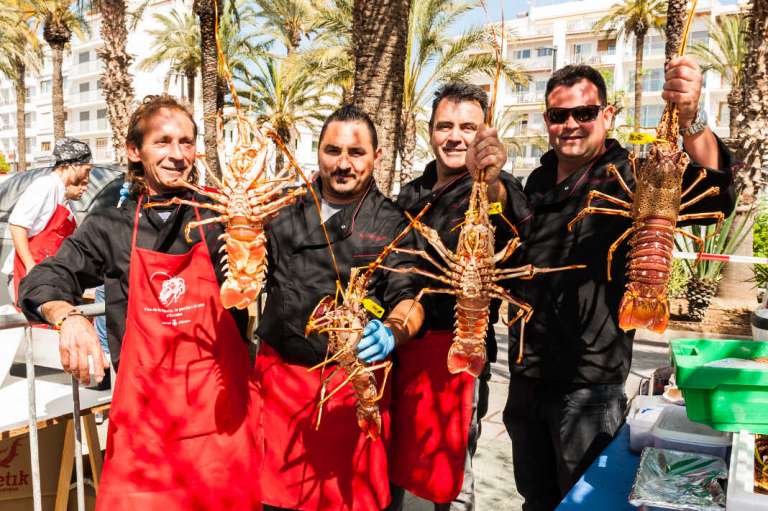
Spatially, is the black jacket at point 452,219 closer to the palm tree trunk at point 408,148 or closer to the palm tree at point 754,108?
the palm tree at point 754,108

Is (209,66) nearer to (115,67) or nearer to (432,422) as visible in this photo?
(115,67)

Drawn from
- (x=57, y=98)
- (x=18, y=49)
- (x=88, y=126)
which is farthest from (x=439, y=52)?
(x=88, y=126)

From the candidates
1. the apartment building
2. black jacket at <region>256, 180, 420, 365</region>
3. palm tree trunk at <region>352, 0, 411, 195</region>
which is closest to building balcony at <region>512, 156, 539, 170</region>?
the apartment building

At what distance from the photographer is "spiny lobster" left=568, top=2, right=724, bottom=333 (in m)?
2.49

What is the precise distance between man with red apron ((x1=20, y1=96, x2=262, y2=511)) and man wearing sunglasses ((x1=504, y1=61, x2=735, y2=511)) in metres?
1.46

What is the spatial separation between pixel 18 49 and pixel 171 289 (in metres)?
38.7

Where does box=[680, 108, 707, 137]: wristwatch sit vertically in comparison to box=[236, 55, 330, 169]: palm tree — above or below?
below

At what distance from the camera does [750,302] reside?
35.5 feet

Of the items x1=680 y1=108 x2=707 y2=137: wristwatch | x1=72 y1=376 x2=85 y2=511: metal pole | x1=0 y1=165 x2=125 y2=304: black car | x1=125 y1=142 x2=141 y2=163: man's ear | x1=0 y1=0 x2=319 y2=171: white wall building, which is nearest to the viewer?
x1=680 y1=108 x2=707 y2=137: wristwatch

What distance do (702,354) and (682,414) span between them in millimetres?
484

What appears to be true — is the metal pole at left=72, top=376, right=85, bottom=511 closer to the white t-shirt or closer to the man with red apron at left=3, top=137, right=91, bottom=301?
the man with red apron at left=3, top=137, right=91, bottom=301

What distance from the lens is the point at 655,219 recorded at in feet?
8.27

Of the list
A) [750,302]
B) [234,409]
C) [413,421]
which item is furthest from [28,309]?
[750,302]

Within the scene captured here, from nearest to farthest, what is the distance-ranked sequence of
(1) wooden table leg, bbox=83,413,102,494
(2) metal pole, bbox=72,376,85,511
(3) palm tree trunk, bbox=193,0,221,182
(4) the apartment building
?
(2) metal pole, bbox=72,376,85,511 → (1) wooden table leg, bbox=83,413,102,494 → (3) palm tree trunk, bbox=193,0,221,182 → (4) the apartment building
